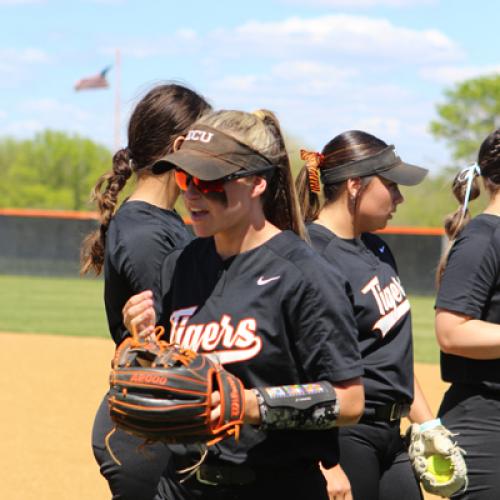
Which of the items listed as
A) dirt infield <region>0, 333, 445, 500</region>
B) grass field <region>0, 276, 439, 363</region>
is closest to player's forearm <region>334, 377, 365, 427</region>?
dirt infield <region>0, 333, 445, 500</region>

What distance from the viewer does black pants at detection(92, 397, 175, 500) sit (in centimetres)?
334

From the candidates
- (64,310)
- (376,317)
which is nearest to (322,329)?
(376,317)

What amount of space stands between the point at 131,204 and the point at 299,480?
129 cm

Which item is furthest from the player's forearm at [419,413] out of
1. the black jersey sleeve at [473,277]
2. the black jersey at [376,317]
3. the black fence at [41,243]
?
the black fence at [41,243]

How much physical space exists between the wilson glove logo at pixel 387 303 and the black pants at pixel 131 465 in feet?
2.82

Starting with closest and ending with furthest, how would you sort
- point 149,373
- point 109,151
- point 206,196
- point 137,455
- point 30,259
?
point 149,373, point 206,196, point 137,455, point 30,259, point 109,151

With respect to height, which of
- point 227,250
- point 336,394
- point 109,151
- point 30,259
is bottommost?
point 109,151

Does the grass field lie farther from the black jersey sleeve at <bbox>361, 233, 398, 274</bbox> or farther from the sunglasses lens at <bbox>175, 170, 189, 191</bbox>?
the sunglasses lens at <bbox>175, 170, 189, 191</bbox>

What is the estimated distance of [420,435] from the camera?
11.7 ft

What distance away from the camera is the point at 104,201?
3719mm

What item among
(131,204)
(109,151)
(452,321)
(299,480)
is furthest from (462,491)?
(109,151)

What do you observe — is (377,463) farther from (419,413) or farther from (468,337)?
(468,337)

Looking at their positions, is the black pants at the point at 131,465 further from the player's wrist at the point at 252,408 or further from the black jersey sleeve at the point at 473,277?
the black jersey sleeve at the point at 473,277

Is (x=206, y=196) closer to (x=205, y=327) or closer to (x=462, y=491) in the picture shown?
(x=205, y=327)
